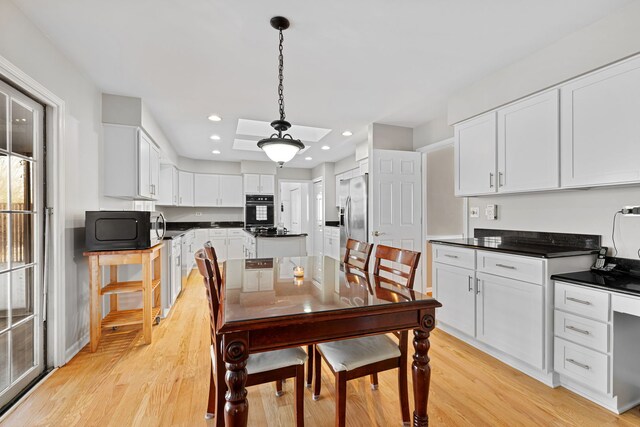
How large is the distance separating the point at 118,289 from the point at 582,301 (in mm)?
3584

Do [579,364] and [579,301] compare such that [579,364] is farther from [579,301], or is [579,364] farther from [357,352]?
[357,352]

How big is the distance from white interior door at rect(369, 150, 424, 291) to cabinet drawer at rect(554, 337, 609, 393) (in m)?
2.06

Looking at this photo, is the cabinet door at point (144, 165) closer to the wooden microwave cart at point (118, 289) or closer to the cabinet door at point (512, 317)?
the wooden microwave cart at point (118, 289)

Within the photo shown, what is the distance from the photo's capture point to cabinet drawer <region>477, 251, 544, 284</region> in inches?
80.3

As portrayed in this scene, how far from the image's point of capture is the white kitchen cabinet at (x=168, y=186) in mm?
5025

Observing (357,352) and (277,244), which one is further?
(277,244)

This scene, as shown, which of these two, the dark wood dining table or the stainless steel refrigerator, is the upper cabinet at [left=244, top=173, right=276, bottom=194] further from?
the dark wood dining table

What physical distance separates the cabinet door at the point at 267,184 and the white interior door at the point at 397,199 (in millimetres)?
3434

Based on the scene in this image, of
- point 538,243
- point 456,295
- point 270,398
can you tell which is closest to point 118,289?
point 270,398

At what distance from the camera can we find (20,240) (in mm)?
1975

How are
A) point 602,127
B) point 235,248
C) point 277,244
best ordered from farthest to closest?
point 235,248 → point 277,244 → point 602,127

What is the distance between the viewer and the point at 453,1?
69.2 inches

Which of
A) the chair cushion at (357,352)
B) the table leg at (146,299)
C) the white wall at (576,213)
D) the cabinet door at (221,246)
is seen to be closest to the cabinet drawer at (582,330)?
the white wall at (576,213)

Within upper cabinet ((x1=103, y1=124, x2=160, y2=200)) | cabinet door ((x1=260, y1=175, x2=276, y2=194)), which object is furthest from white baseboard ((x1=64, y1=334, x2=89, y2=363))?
cabinet door ((x1=260, y1=175, x2=276, y2=194))
